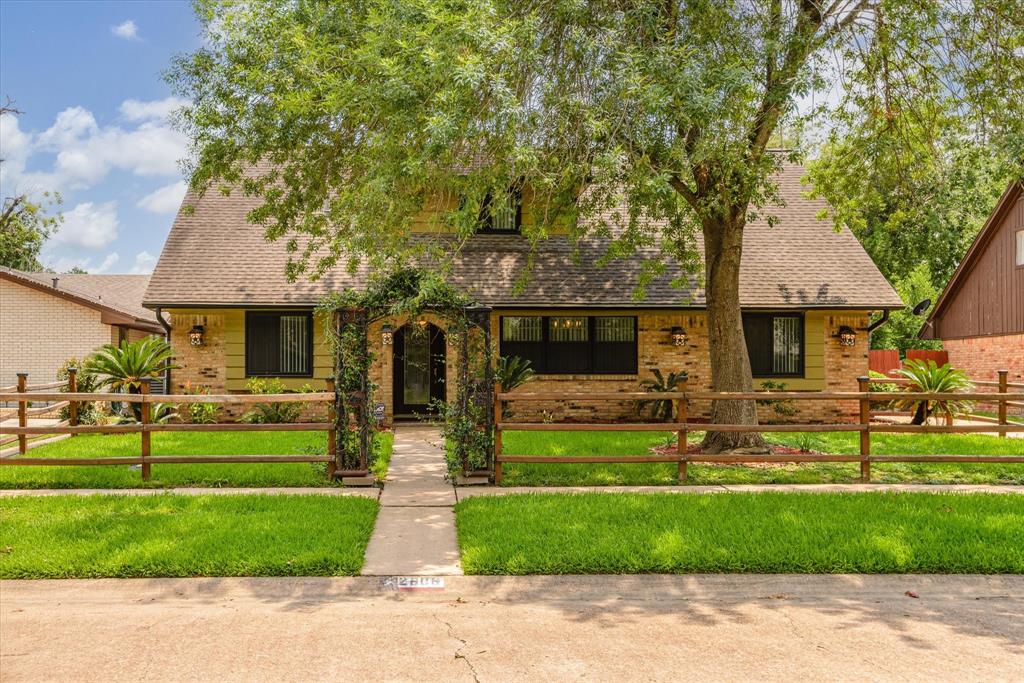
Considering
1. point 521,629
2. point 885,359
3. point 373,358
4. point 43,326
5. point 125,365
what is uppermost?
point 43,326

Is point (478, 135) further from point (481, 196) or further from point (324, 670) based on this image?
point (324, 670)

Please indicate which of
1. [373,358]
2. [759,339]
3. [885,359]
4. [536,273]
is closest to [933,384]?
[759,339]

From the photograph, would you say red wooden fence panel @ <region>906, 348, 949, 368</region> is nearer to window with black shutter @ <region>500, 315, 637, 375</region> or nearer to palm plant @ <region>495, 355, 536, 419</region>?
window with black shutter @ <region>500, 315, 637, 375</region>

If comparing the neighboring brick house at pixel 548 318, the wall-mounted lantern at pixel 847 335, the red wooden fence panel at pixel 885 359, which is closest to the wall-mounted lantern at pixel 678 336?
the neighboring brick house at pixel 548 318

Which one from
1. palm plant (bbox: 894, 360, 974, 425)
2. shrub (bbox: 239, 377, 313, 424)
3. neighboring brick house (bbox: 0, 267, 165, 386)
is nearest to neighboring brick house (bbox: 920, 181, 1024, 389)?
palm plant (bbox: 894, 360, 974, 425)

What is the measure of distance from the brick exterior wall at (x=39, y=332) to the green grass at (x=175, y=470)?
9.33 meters

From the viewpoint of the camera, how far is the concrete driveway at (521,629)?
14.1ft

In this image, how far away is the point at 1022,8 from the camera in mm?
10703

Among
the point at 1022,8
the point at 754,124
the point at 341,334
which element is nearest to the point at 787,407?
the point at 754,124

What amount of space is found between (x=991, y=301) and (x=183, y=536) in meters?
24.0

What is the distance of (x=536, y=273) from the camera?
1669 centimetres

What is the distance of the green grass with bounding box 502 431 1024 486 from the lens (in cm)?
988

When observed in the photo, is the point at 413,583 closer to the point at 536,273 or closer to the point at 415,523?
the point at 415,523

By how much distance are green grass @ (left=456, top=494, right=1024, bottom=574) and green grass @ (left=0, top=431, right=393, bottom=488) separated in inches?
114
